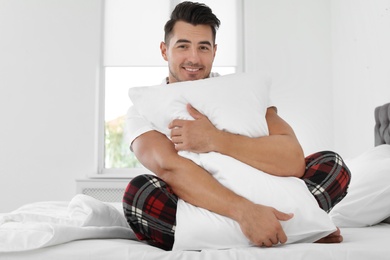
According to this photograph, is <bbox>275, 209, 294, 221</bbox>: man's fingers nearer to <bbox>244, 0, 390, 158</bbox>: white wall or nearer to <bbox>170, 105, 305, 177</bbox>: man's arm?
<bbox>170, 105, 305, 177</bbox>: man's arm

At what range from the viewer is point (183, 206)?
4.77 ft

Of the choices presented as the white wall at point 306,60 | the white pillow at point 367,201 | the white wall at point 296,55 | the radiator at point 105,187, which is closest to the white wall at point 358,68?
the white wall at point 306,60

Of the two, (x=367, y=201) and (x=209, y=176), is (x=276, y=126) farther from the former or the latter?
(x=367, y=201)

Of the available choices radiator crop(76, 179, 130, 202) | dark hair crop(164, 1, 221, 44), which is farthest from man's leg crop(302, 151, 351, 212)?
radiator crop(76, 179, 130, 202)

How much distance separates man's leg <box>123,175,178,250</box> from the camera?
1437 millimetres

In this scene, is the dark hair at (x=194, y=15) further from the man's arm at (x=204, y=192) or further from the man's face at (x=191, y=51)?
the man's arm at (x=204, y=192)

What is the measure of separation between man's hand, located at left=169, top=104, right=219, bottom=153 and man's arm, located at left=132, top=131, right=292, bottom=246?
0.04 metres

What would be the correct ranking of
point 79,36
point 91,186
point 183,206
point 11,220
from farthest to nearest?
point 79,36, point 91,186, point 11,220, point 183,206

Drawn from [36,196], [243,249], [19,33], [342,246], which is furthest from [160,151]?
[19,33]

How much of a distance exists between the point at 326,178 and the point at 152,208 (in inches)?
20.6

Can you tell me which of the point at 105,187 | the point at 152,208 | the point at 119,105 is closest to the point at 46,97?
the point at 119,105

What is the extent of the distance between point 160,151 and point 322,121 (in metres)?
3.25

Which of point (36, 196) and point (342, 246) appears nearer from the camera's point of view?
point (342, 246)

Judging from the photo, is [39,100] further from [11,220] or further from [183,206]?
[183,206]
